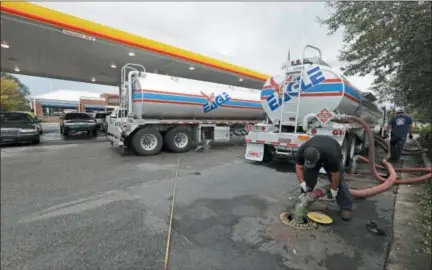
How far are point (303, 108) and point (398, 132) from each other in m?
3.63

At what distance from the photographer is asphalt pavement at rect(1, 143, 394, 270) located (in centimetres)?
232

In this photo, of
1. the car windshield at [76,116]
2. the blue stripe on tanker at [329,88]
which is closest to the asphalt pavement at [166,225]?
the blue stripe on tanker at [329,88]

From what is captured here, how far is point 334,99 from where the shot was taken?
563 centimetres

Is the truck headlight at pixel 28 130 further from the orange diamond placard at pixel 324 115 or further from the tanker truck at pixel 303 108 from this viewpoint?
the orange diamond placard at pixel 324 115

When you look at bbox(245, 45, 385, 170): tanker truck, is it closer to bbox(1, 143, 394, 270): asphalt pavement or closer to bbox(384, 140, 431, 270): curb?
bbox(1, 143, 394, 270): asphalt pavement

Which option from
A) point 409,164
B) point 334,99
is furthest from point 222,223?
point 409,164

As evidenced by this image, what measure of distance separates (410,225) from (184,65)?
11.1 m

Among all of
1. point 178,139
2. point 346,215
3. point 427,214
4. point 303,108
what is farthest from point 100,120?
point 427,214

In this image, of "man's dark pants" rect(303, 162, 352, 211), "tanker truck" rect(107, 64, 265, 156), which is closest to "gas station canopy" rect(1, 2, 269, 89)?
"tanker truck" rect(107, 64, 265, 156)

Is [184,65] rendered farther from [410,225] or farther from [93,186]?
[410,225]

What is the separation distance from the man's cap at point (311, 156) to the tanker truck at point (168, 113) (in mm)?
6071

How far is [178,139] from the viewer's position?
895cm

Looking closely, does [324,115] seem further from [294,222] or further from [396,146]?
[396,146]

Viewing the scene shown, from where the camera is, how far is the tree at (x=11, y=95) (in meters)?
4.21
